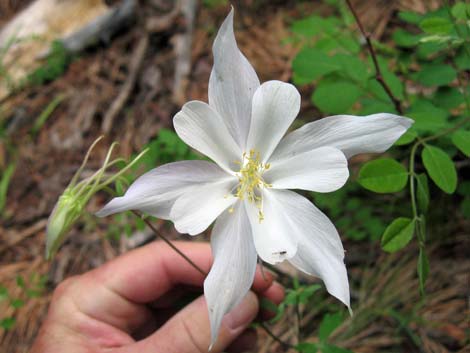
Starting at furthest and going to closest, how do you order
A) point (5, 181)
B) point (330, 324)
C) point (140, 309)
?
point (5, 181)
point (140, 309)
point (330, 324)

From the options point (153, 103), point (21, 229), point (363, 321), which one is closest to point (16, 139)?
point (21, 229)

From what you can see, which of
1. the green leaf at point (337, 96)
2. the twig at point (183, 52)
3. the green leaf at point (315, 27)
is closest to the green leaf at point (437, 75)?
the green leaf at point (337, 96)

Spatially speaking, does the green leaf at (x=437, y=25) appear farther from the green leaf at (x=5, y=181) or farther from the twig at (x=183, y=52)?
the green leaf at (x=5, y=181)

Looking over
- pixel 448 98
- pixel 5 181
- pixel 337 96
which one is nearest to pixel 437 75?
pixel 448 98

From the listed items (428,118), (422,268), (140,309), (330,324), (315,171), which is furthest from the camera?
(140,309)

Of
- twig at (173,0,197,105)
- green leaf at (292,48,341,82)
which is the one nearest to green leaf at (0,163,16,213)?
twig at (173,0,197,105)

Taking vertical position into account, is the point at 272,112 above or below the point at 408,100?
above

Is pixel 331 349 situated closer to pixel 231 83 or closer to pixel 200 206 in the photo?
pixel 200 206
